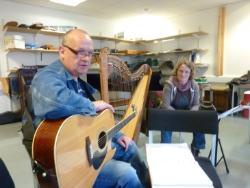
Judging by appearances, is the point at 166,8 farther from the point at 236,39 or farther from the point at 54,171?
the point at 54,171

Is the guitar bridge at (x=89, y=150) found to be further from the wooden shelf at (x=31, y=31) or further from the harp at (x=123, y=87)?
the wooden shelf at (x=31, y=31)

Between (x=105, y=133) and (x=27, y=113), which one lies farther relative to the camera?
(x=105, y=133)

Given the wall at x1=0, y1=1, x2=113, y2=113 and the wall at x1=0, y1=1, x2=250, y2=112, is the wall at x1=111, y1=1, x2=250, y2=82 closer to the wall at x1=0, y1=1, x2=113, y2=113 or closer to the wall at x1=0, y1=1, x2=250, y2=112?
the wall at x1=0, y1=1, x2=250, y2=112

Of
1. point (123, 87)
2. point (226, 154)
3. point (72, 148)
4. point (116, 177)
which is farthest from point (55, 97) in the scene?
point (226, 154)

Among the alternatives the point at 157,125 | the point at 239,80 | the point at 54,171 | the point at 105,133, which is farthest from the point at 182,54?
the point at 54,171

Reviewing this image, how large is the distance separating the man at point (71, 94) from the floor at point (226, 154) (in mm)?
715

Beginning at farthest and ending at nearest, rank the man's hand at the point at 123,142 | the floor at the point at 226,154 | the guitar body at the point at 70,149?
the floor at the point at 226,154 → the man's hand at the point at 123,142 → the guitar body at the point at 70,149

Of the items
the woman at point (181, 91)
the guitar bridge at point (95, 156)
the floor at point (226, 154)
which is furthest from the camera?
the woman at point (181, 91)

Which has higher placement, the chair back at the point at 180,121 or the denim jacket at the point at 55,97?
the denim jacket at the point at 55,97

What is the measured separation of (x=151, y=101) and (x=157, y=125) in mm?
2182

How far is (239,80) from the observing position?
4.90 m

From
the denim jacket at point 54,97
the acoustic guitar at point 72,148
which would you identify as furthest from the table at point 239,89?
the denim jacket at point 54,97

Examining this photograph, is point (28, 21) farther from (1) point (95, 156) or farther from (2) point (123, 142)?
(1) point (95, 156)

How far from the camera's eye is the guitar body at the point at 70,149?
930 mm
